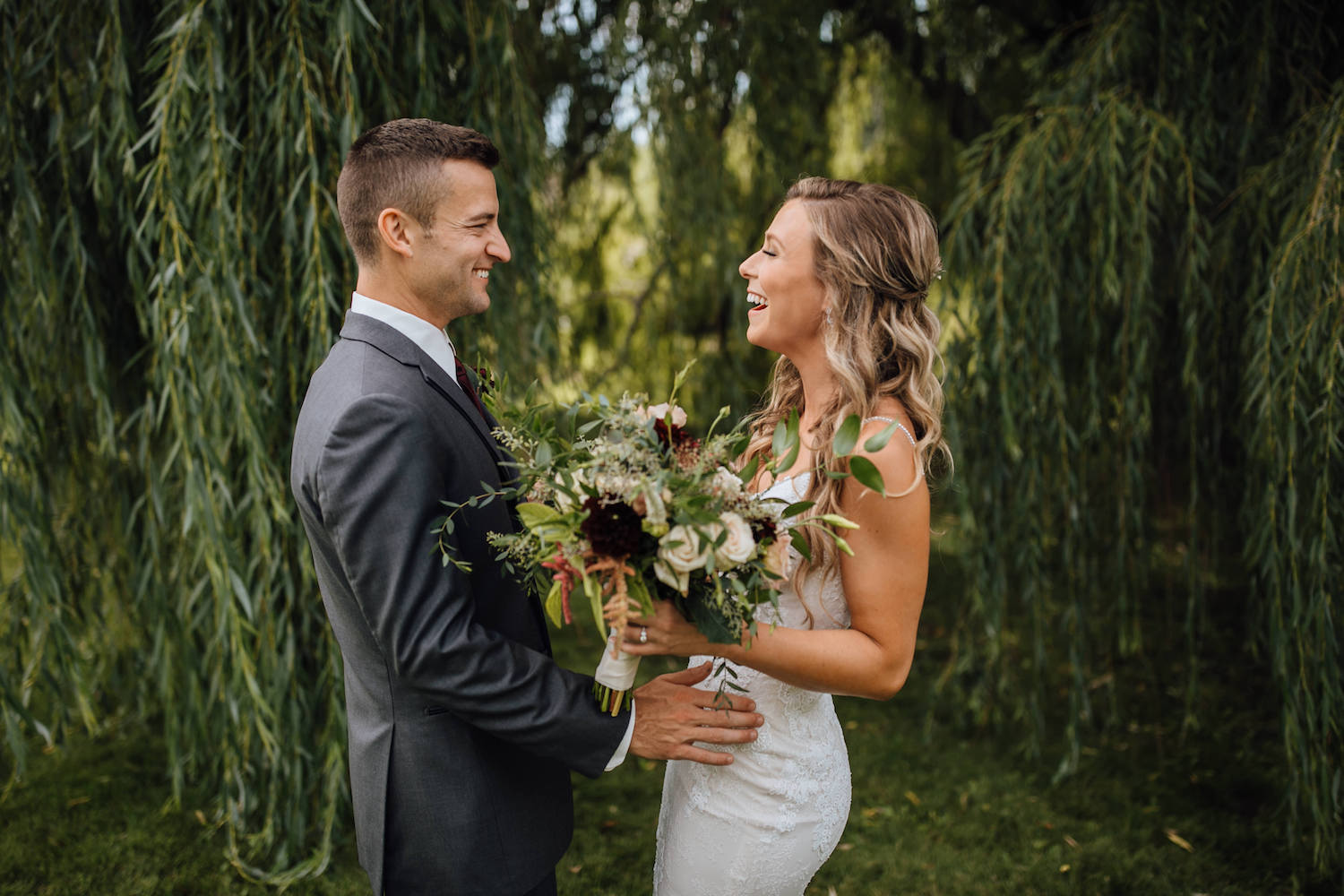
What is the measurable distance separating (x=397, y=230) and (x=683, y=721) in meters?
0.99

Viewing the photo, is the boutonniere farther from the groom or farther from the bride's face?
the bride's face

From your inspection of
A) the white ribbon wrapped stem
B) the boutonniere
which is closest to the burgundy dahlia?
the white ribbon wrapped stem

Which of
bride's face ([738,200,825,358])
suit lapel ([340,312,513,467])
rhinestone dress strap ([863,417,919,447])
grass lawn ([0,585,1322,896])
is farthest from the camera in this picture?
grass lawn ([0,585,1322,896])

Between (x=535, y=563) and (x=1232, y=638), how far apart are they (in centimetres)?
491

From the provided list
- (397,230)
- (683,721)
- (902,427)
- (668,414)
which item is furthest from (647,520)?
(397,230)

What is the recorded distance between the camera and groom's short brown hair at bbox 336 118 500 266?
1620mm

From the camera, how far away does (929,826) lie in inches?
134

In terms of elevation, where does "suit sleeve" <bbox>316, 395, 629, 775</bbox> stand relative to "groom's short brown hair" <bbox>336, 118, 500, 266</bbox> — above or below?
below

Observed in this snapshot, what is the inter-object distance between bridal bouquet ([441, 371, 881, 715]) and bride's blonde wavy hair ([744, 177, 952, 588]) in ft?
1.22

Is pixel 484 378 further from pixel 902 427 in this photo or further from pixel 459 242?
pixel 902 427

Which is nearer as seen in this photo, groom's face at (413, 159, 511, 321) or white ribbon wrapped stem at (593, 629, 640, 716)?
white ribbon wrapped stem at (593, 629, 640, 716)

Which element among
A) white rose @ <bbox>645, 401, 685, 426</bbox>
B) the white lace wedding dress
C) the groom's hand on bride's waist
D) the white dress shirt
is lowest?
the white lace wedding dress

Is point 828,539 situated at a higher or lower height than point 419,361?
lower

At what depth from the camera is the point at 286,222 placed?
2.44 m
